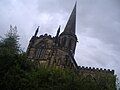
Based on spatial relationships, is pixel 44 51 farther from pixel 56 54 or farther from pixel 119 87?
pixel 119 87

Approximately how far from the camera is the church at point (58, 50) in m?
50.9

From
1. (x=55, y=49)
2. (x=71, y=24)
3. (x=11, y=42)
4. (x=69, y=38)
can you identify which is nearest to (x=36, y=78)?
(x=11, y=42)

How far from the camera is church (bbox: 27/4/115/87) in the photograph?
5088 centimetres

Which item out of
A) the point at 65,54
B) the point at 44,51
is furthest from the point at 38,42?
the point at 65,54

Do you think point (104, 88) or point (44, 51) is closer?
point (104, 88)

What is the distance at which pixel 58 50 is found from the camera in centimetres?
5200

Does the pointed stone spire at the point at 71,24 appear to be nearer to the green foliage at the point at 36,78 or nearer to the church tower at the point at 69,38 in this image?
the church tower at the point at 69,38

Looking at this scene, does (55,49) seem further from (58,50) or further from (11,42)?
(11,42)

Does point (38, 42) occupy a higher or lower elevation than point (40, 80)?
higher

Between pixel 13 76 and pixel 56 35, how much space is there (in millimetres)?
25906

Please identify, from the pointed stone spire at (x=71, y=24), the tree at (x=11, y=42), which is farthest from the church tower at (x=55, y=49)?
the tree at (x=11, y=42)

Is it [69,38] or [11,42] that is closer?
[11,42]

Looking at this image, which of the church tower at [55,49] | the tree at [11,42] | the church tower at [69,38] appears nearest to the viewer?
the tree at [11,42]

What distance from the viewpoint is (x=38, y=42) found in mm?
54594
